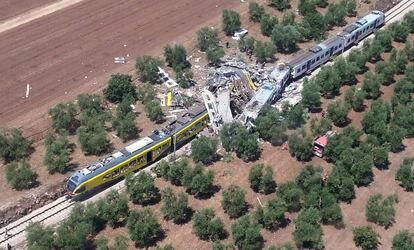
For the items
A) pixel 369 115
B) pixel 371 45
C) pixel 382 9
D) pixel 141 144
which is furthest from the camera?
pixel 382 9

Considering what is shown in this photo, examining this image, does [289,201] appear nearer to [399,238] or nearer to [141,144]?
[399,238]

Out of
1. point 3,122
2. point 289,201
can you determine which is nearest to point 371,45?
point 289,201

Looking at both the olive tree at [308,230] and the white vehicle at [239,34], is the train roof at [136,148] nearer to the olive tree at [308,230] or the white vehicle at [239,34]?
the olive tree at [308,230]

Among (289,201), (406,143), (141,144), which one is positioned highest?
(141,144)

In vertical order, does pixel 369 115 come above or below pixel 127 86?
below

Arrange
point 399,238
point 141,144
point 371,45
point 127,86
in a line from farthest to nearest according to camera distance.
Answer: point 371,45
point 127,86
point 141,144
point 399,238

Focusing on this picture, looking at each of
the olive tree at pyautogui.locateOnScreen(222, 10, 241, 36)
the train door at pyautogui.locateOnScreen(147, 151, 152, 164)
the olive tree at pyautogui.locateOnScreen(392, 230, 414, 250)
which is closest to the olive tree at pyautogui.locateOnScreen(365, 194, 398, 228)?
the olive tree at pyautogui.locateOnScreen(392, 230, 414, 250)

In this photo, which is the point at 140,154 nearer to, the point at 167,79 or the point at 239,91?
the point at 239,91
